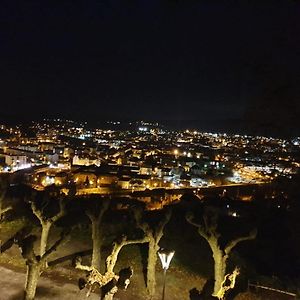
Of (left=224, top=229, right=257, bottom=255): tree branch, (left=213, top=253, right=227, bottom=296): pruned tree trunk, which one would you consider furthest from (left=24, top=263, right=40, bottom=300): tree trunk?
(left=224, top=229, right=257, bottom=255): tree branch

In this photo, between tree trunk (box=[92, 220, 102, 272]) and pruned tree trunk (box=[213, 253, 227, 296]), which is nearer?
pruned tree trunk (box=[213, 253, 227, 296])

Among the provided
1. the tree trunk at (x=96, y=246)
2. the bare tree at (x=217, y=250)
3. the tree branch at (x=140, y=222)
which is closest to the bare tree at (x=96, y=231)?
the tree trunk at (x=96, y=246)

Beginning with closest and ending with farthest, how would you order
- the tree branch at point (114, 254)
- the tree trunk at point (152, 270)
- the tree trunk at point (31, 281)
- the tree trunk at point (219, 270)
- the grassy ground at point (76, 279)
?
the tree branch at point (114, 254), the tree trunk at point (31, 281), the tree trunk at point (219, 270), the grassy ground at point (76, 279), the tree trunk at point (152, 270)

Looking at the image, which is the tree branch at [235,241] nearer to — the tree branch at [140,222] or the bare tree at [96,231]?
the tree branch at [140,222]

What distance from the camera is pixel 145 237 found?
→ 9.73 m

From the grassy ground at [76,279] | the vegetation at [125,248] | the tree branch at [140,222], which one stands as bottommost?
the grassy ground at [76,279]

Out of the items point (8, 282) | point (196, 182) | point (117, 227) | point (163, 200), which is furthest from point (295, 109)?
point (196, 182)

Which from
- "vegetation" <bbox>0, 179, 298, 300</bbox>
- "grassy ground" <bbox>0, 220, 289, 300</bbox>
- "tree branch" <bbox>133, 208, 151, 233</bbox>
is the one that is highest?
"tree branch" <bbox>133, 208, 151, 233</bbox>

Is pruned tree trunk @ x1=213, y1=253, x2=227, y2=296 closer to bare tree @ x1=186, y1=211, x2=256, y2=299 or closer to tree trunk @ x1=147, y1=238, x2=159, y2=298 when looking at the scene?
bare tree @ x1=186, y1=211, x2=256, y2=299

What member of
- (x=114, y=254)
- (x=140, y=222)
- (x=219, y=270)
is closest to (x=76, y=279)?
(x=114, y=254)

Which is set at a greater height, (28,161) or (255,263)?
(28,161)

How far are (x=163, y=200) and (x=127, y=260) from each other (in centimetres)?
1927

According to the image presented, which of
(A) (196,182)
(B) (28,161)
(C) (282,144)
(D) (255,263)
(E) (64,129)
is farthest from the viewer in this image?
(E) (64,129)

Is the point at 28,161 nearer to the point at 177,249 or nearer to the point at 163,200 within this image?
the point at 163,200
